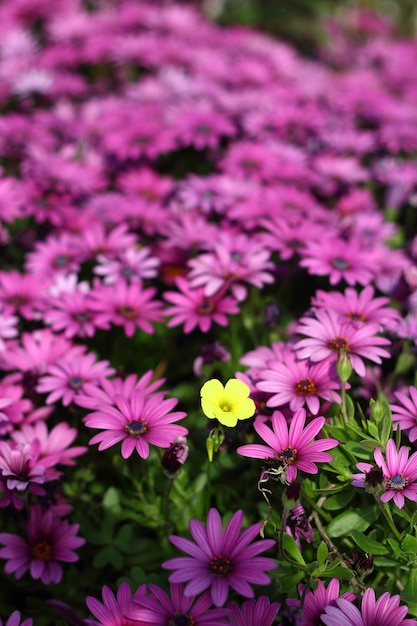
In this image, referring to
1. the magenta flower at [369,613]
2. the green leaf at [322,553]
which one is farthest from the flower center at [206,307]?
the magenta flower at [369,613]

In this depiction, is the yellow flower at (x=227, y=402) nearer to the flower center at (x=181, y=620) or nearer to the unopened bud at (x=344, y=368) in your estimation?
the unopened bud at (x=344, y=368)

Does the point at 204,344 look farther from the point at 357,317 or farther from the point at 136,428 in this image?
the point at 136,428

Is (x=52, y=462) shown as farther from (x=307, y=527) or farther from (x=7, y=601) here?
(x=307, y=527)

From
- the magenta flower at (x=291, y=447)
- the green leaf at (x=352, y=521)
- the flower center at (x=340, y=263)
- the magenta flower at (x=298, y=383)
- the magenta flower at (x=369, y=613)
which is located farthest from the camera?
the flower center at (x=340, y=263)

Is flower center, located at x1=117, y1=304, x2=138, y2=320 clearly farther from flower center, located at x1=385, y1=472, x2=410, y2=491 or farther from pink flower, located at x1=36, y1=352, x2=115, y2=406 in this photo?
flower center, located at x1=385, y1=472, x2=410, y2=491

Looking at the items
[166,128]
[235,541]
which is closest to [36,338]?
[235,541]

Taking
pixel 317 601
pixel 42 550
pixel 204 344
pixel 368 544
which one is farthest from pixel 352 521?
pixel 204 344

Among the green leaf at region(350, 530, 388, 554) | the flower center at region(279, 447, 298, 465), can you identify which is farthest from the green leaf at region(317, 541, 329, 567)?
the flower center at region(279, 447, 298, 465)
